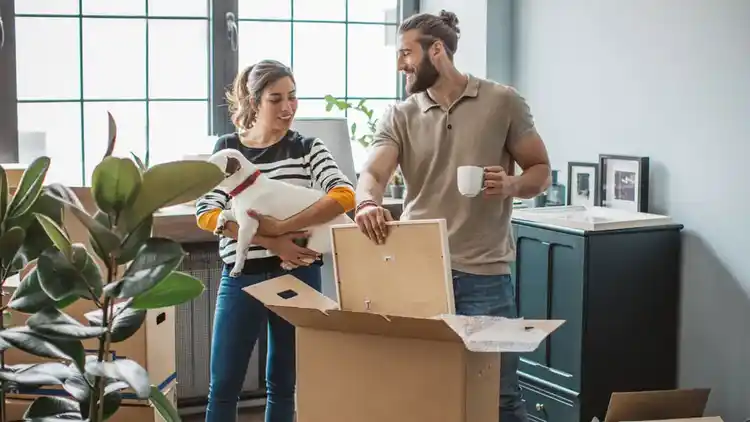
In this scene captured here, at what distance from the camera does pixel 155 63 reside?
399 cm

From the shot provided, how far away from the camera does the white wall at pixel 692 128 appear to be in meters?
3.00

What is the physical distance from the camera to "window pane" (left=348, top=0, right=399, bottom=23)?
14.3 feet

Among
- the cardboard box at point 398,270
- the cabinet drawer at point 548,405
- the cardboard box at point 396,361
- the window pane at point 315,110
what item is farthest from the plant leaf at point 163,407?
the window pane at point 315,110

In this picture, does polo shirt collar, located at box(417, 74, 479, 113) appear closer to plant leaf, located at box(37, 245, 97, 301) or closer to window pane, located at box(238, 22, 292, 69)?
plant leaf, located at box(37, 245, 97, 301)

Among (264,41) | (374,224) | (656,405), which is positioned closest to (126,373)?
(374,224)

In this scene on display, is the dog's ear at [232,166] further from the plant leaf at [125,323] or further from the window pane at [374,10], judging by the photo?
the window pane at [374,10]

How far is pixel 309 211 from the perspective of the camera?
102 inches

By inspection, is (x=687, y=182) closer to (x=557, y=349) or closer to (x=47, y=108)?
(x=557, y=349)

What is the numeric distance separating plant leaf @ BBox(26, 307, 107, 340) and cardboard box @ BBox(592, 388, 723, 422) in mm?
1483

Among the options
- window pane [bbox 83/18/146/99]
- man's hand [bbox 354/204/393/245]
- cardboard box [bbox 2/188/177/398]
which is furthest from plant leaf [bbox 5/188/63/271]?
window pane [bbox 83/18/146/99]

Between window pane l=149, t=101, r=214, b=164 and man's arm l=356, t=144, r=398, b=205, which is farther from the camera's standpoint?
window pane l=149, t=101, r=214, b=164

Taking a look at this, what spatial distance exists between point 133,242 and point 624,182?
8.44 ft

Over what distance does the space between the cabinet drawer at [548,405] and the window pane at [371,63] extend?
1632 millimetres

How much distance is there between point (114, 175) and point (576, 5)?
2.90m
